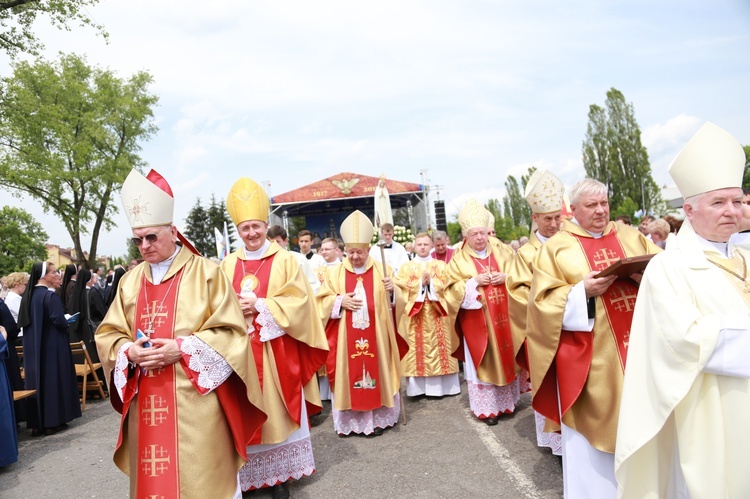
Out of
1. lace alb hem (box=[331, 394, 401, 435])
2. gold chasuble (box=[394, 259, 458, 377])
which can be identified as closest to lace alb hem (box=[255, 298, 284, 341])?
lace alb hem (box=[331, 394, 401, 435])

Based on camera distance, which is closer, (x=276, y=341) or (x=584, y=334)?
(x=584, y=334)

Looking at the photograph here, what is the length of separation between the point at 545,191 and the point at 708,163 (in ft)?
8.86

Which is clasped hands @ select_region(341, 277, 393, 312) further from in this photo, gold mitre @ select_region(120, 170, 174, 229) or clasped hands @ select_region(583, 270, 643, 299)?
clasped hands @ select_region(583, 270, 643, 299)

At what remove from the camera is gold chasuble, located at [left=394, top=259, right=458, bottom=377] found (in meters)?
7.92

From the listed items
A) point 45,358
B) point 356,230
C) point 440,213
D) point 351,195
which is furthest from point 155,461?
point 351,195

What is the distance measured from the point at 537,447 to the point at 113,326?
4.02m

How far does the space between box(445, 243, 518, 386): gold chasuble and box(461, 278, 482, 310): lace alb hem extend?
0.17 ft

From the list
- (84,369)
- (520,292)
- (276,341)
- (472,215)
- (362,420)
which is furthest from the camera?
(84,369)

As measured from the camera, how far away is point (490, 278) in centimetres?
659

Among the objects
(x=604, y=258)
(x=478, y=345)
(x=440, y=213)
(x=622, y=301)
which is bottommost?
(x=478, y=345)

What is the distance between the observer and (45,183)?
24562mm

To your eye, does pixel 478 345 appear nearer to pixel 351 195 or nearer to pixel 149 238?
pixel 149 238

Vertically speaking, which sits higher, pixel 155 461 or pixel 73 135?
pixel 73 135

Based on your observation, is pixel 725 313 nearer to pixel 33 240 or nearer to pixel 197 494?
pixel 197 494
